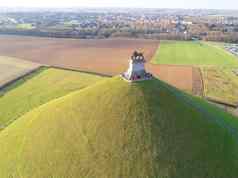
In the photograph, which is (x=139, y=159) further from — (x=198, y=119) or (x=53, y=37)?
(x=53, y=37)

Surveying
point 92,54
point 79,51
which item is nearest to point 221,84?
point 92,54

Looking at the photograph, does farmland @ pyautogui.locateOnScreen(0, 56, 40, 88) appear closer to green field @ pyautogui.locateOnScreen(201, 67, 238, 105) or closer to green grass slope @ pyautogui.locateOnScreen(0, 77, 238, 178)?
green grass slope @ pyautogui.locateOnScreen(0, 77, 238, 178)

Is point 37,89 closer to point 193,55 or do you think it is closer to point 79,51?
point 79,51

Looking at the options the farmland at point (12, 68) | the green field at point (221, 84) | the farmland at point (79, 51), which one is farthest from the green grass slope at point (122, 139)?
the farmland at point (79, 51)

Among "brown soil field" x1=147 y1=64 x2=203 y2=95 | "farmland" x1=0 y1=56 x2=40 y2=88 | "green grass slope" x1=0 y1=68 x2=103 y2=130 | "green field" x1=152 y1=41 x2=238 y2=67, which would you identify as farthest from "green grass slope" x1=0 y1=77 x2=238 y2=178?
"green field" x1=152 y1=41 x2=238 y2=67

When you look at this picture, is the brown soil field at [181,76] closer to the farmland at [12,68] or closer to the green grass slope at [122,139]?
the green grass slope at [122,139]

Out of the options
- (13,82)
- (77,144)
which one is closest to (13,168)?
(77,144)

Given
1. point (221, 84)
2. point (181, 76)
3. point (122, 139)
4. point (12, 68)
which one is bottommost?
point (221, 84)
